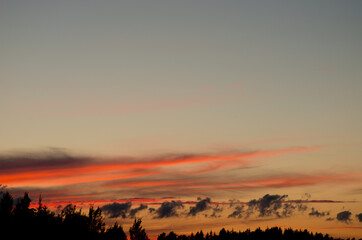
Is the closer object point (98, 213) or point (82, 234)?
point (82, 234)

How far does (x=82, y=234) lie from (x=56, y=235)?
1129cm

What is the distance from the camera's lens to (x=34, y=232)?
110 m

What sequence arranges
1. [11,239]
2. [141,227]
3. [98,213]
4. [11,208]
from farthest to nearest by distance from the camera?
1. [141,227]
2. [98,213]
3. [11,208]
4. [11,239]

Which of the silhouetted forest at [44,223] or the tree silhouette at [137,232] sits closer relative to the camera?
the silhouetted forest at [44,223]

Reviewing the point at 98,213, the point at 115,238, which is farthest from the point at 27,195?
the point at 115,238

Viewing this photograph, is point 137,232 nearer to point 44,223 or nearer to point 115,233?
point 115,233

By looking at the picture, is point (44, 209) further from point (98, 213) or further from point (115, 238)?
point (115, 238)

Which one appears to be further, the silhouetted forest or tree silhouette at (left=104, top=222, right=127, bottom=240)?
tree silhouette at (left=104, top=222, right=127, bottom=240)

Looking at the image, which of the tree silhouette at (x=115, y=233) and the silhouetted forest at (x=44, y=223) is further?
the tree silhouette at (x=115, y=233)

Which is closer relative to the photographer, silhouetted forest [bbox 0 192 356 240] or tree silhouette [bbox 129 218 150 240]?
silhouetted forest [bbox 0 192 356 240]

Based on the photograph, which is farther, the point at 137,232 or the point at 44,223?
the point at 137,232

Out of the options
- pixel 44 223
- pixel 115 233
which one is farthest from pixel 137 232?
pixel 44 223

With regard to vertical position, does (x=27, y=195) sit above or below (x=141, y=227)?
above

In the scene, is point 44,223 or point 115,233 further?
Result: point 115,233
